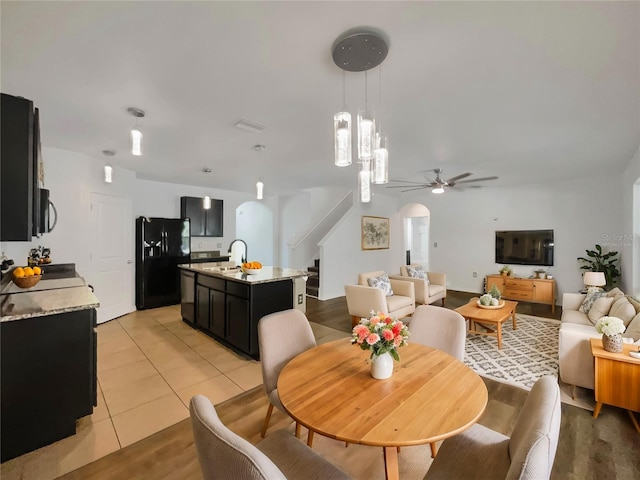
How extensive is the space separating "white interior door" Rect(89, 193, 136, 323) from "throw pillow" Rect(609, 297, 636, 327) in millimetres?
6603

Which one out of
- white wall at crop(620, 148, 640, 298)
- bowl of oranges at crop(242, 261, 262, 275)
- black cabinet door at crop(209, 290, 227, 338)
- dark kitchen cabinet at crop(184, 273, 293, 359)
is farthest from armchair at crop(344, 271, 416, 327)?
white wall at crop(620, 148, 640, 298)

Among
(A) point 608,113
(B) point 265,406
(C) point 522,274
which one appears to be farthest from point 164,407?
(C) point 522,274

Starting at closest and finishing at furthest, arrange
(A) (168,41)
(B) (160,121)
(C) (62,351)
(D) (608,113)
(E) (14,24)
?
(E) (14,24) < (A) (168,41) < (C) (62,351) < (D) (608,113) < (B) (160,121)

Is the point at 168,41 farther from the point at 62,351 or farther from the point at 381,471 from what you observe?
the point at 381,471

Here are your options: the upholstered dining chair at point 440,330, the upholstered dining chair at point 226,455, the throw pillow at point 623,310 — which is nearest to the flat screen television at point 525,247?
the throw pillow at point 623,310

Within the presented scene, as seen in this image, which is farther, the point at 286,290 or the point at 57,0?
the point at 286,290

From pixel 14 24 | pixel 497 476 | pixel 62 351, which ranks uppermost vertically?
pixel 14 24

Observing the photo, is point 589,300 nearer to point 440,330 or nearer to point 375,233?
point 440,330

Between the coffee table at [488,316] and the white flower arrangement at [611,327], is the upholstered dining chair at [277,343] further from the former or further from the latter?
the coffee table at [488,316]

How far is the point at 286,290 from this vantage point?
3.53 meters

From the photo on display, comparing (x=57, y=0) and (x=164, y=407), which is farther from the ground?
(x=57, y=0)

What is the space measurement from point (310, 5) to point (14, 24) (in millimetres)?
1569

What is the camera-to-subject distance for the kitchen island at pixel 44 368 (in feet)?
5.93

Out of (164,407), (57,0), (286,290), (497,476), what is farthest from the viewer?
(286,290)
